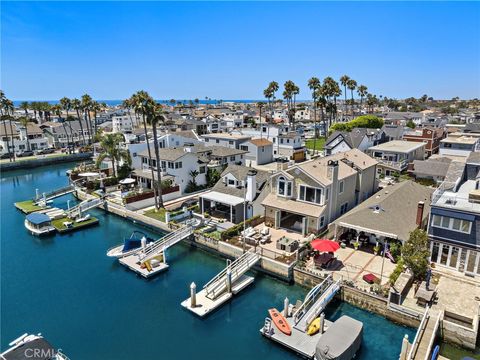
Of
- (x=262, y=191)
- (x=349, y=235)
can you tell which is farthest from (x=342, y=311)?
(x=262, y=191)

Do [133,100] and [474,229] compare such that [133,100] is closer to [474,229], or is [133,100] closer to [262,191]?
[262,191]

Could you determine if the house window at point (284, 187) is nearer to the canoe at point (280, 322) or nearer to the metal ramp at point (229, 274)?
the metal ramp at point (229, 274)

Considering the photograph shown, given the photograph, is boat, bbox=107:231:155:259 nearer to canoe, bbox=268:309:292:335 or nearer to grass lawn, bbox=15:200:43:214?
canoe, bbox=268:309:292:335

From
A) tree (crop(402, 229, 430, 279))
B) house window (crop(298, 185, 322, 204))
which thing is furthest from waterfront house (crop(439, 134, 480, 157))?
tree (crop(402, 229, 430, 279))

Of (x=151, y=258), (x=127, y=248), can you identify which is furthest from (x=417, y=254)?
(x=127, y=248)

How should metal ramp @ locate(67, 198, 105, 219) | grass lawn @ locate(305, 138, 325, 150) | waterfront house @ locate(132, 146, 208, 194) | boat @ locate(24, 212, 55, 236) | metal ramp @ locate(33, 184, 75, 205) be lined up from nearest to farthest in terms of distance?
boat @ locate(24, 212, 55, 236) → metal ramp @ locate(67, 198, 105, 219) → waterfront house @ locate(132, 146, 208, 194) → metal ramp @ locate(33, 184, 75, 205) → grass lawn @ locate(305, 138, 325, 150)

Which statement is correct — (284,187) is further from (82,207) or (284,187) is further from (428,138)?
(428,138)
